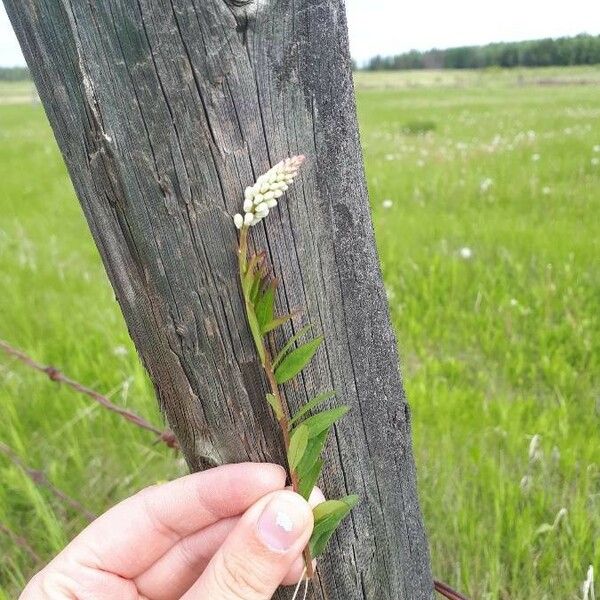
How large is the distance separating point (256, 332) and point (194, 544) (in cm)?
54

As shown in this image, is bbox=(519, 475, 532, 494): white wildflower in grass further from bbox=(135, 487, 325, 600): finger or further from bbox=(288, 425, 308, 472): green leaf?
bbox=(288, 425, 308, 472): green leaf

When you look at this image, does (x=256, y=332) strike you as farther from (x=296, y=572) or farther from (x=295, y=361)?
(x=296, y=572)

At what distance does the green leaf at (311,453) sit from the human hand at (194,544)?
0.04 metres

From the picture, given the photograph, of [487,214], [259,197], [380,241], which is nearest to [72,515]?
[259,197]

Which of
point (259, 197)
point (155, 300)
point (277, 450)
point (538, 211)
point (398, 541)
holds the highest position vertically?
point (259, 197)

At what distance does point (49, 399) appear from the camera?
2.88m

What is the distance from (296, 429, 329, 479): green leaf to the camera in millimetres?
1053

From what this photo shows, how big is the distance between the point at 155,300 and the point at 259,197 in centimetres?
25

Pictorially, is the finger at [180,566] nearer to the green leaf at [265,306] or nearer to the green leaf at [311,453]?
the green leaf at [311,453]

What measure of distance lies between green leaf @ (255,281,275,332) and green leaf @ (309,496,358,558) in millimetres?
332

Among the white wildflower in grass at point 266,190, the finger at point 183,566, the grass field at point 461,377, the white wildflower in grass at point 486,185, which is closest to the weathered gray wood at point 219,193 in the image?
the white wildflower in grass at point 266,190

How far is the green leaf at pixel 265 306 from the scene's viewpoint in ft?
3.13

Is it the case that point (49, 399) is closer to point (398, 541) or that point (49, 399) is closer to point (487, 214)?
point (398, 541)

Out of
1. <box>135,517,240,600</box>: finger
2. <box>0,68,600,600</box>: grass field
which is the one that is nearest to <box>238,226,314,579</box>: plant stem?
<box>135,517,240,600</box>: finger
